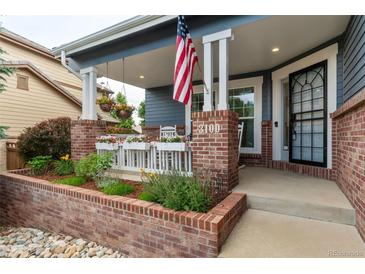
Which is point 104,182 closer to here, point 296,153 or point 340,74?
point 296,153

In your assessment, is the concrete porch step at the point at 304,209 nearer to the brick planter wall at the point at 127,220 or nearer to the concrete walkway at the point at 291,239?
the concrete walkway at the point at 291,239

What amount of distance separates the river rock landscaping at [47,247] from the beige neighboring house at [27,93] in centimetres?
443

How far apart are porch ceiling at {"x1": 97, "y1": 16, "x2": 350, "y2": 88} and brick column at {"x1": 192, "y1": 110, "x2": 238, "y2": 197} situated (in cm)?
148

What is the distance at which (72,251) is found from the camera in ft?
9.52

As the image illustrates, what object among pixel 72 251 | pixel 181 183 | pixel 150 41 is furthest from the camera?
pixel 150 41

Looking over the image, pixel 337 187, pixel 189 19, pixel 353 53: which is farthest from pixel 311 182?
pixel 189 19

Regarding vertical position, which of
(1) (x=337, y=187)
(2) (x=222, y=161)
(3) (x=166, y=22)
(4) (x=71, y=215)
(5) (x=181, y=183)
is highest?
(3) (x=166, y=22)

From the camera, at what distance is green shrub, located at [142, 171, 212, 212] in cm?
244

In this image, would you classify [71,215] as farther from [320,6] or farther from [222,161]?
[320,6]

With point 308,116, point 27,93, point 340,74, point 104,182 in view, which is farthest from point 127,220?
point 27,93

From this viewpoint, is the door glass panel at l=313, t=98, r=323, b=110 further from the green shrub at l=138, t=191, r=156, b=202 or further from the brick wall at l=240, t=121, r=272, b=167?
the green shrub at l=138, t=191, r=156, b=202

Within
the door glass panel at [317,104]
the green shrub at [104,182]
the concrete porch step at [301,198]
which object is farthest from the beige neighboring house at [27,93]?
the door glass panel at [317,104]

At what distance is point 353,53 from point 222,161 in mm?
2492

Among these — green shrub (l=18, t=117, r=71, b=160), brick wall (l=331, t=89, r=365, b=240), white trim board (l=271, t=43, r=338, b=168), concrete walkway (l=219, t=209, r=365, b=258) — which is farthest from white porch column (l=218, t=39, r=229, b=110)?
green shrub (l=18, t=117, r=71, b=160)
